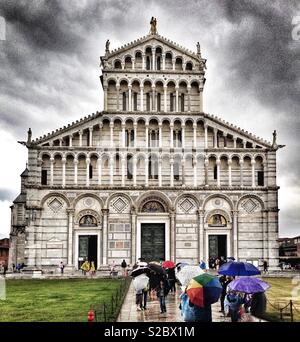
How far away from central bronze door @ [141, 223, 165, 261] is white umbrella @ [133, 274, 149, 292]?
71.6 feet

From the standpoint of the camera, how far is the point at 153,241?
3916cm

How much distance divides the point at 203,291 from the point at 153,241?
97.0 ft

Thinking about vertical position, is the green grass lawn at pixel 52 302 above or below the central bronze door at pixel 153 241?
below

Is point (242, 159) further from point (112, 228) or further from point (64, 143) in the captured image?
point (64, 143)

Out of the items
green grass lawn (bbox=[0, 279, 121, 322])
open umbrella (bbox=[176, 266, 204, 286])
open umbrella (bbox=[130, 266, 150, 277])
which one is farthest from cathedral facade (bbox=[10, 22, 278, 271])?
open umbrella (bbox=[176, 266, 204, 286])

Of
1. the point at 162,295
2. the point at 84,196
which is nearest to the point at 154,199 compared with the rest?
the point at 84,196

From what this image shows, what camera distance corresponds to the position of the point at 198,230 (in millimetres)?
39000

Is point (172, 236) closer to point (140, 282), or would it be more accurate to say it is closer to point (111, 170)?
point (111, 170)

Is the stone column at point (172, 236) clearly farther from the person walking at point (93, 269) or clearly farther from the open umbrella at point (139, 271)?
the open umbrella at point (139, 271)

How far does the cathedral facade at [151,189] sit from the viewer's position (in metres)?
38.7

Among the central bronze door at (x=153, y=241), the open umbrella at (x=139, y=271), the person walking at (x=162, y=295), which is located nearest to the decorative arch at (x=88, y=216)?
the central bronze door at (x=153, y=241)

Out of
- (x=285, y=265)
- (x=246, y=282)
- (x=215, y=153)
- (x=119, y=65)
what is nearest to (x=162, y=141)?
(x=215, y=153)

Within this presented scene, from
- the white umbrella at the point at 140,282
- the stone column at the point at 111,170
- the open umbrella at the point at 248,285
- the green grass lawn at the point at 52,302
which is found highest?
the stone column at the point at 111,170

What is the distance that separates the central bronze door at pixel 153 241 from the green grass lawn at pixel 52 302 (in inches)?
430
